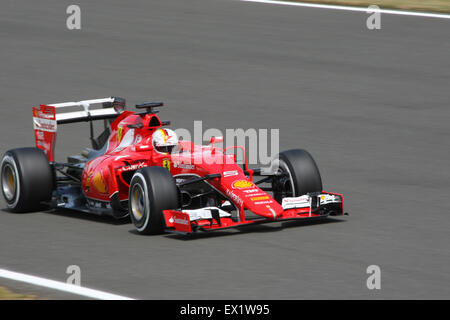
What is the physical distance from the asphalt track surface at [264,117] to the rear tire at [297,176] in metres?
0.49

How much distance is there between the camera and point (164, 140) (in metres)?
11.3

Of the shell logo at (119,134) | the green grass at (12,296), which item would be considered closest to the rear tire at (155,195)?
the shell logo at (119,134)

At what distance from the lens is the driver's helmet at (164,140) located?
1127 centimetres

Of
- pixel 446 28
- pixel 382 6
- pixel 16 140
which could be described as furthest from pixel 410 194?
pixel 382 6

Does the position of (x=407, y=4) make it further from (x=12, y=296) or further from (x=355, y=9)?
(x=12, y=296)

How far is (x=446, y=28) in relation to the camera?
2303cm

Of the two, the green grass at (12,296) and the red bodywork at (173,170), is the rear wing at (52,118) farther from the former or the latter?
the green grass at (12,296)

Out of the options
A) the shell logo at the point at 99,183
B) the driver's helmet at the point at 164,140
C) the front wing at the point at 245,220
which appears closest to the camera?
the front wing at the point at 245,220

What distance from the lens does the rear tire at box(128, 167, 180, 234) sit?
10297 millimetres

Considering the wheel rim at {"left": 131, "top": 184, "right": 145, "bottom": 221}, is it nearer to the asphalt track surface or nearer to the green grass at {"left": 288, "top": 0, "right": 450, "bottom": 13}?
the asphalt track surface

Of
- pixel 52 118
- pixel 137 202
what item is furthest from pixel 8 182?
pixel 137 202

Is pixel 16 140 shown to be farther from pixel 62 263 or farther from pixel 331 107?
pixel 62 263

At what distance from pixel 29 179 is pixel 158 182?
218 centimetres

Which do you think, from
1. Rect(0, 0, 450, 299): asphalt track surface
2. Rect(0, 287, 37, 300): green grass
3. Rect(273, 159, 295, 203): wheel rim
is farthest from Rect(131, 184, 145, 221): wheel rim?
Rect(0, 287, 37, 300): green grass
